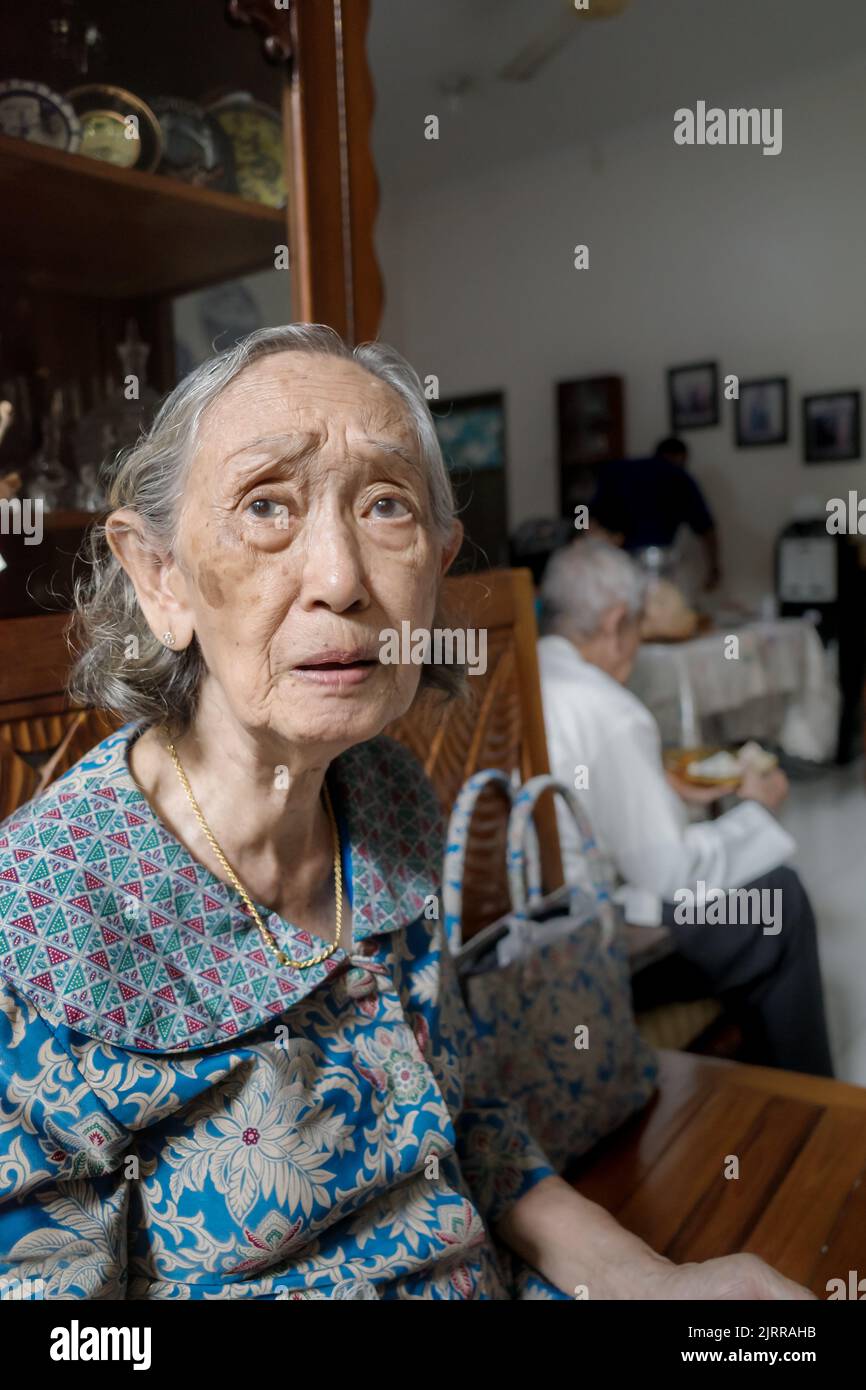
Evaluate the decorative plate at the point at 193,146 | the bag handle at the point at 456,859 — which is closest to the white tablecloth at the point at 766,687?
the bag handle at the point at 456,859

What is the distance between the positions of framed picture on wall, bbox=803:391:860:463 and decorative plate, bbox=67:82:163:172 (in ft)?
6.36

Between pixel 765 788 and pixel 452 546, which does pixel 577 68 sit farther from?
pixel 452 546

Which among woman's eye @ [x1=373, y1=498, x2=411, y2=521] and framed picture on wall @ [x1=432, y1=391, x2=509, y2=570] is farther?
framed picture on wall @ [x1=432, y1=391, x2=509, y2=570]

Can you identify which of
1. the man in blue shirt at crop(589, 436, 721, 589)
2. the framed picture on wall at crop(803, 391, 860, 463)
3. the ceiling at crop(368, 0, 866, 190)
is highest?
the ceiling at crop(368, 0, 866, 190)

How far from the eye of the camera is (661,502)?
2.66 m

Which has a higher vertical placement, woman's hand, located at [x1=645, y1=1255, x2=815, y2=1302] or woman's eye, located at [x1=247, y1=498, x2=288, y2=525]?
woman's eye, located at [x1=247, y1=498, x2=288, y2=525]

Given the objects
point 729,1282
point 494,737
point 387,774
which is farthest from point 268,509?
point 494,737

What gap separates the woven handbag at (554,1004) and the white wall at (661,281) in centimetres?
164

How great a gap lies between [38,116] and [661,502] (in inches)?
76.7

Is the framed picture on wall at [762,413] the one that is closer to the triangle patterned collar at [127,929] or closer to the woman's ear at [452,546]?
the woman's ear at [452,546]

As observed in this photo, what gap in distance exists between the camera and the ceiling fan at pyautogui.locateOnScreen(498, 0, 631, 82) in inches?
94.3

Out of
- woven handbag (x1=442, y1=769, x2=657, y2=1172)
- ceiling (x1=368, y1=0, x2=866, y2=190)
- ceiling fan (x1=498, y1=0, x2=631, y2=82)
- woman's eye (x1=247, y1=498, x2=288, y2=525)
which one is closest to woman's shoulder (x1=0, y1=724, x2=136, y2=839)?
woman's eye (x1=247, y1=498, x2=288, y2=525)

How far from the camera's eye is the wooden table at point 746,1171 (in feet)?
3.17

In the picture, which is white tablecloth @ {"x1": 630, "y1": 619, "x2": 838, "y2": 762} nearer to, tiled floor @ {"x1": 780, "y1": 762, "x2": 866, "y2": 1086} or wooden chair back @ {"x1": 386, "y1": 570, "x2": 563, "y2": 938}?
tiled floor @ {"x1": 780, "y1": 762, "x2": 866, "y2": 1086}
